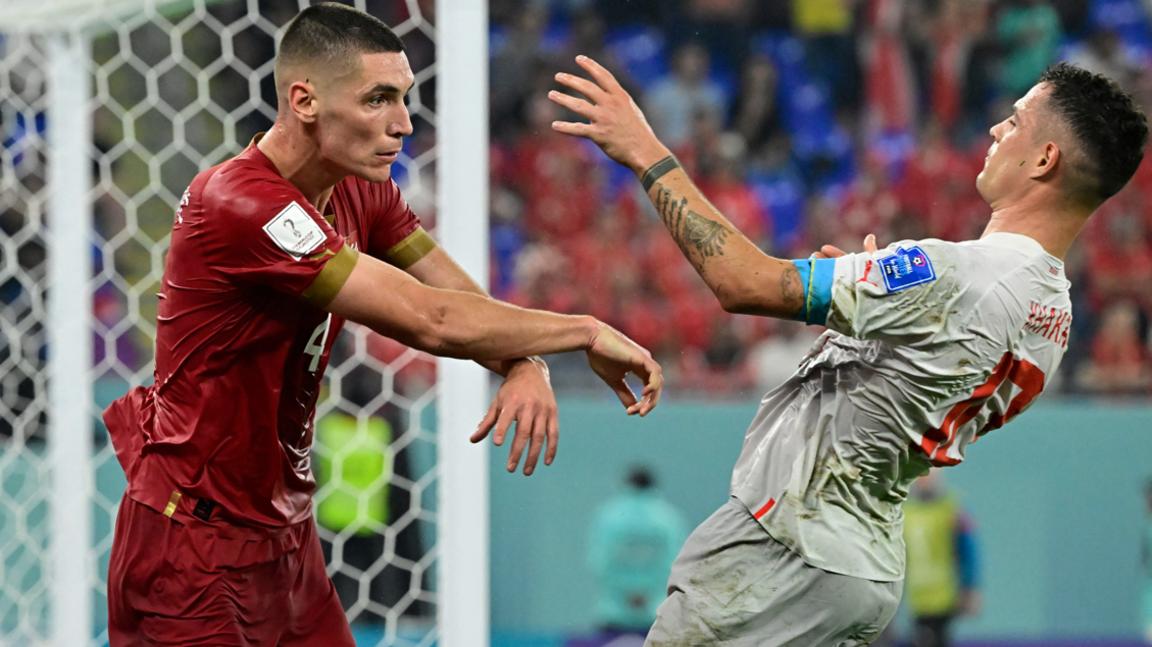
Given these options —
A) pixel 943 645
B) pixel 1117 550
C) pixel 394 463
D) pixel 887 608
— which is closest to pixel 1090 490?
pixel 1117 550

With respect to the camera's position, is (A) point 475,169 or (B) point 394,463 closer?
(A) point 475,169

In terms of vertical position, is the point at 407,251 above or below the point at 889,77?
below

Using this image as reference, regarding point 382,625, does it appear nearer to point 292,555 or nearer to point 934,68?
point 292,555

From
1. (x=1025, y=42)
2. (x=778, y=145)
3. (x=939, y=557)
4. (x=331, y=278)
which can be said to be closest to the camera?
(x=331, y=278)

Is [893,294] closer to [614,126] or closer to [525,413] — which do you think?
[614,126]

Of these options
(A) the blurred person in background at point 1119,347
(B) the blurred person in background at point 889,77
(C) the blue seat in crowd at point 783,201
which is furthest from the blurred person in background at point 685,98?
(A) the blurred person in background at point 1119,347

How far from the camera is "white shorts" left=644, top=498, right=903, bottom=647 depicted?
2459 mm

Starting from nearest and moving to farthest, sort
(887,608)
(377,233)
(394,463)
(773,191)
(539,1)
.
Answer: (887,608) → (377,233) → (394,463) → (773,191) → (539,1)

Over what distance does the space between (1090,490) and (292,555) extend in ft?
18.4

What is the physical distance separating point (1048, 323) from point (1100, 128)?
41 cm

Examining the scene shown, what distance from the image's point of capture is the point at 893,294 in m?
2.26

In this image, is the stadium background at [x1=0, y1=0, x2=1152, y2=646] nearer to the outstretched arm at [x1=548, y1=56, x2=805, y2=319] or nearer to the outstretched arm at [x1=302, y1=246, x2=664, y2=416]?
the outstretched arm at [x1=548, y1=56, x2=805, y2=319]

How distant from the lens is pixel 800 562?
2.46 meters

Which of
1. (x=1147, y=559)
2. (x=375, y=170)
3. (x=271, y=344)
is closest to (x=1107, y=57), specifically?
(x=1147, y=559)
